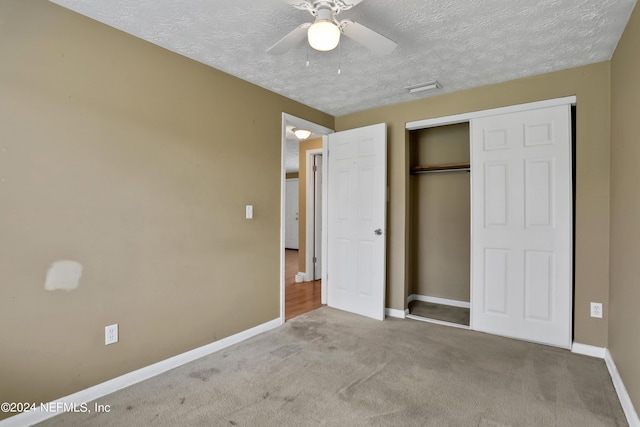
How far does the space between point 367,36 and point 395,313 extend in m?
2.85

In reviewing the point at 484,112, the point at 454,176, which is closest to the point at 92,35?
the point at 484,112

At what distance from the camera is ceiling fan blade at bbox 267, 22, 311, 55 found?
181cm

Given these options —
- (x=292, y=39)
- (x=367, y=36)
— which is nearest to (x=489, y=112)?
(x=367, y=36)

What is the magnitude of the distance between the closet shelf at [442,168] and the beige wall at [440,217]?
161 millimetres

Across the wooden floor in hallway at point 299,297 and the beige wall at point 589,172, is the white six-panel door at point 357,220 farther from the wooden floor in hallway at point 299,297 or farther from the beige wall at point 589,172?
the beige wall at point 589,172

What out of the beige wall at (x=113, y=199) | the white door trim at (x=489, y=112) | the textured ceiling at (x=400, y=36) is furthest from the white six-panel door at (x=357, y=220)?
the beige wall at (x=113, y=199)

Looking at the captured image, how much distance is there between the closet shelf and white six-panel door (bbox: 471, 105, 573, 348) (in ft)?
1.88

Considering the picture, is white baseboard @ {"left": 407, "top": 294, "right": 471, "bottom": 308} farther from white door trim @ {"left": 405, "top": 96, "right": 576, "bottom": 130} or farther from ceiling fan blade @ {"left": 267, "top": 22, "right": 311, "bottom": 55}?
ceiling fan blade @ {"left": 267, "top": 22, "right": 311, "bottom": 55}

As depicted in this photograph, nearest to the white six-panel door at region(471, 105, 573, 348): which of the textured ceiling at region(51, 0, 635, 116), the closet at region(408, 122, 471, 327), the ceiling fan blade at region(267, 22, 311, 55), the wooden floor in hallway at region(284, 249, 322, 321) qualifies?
the textured ceiling at region(51, 0, 635, 116)

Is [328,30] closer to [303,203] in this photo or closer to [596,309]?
[596,309]

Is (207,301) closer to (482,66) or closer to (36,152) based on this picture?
(36,152)

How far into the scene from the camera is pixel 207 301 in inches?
106

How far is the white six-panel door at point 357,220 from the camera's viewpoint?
355 centimetres

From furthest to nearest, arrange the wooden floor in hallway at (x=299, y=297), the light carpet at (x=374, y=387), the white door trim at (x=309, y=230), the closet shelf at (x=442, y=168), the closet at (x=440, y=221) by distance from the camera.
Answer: the white door trim at (x=309, y=230) < the closet at (x=440, y=221) < the wooden floor in hallway at (x=299, y=297) < the closet shelf at (x=442, y=168) < the light carpet at (x=374, y=387)
